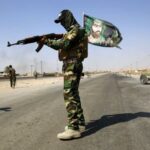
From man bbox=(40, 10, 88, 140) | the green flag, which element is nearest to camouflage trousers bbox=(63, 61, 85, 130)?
man bbox=(40, 10, 88, 140)

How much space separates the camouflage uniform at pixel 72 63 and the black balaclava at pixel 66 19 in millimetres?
69

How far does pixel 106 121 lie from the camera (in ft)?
27.8

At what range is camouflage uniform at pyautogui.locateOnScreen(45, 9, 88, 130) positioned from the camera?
6.79m

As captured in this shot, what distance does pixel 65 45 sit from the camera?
22.2 ft

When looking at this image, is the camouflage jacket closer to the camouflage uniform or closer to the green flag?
the camouflage uniform

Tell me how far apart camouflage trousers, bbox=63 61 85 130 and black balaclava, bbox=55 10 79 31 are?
71 cm

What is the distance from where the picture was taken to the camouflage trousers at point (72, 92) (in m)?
6.84

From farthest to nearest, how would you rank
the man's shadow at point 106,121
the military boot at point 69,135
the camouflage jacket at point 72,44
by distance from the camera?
the man's shadow at point 106,121 < the camouflage jacket at point 72,44 < the military boot at point 69,135

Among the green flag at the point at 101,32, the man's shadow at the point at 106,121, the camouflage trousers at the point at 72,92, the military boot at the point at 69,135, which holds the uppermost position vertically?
the green flag at the point at 101,32

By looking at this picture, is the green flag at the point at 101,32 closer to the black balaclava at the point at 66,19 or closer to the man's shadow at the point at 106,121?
the black balaclava at the point at 66,19

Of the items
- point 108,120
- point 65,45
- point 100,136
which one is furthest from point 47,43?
point 108,120

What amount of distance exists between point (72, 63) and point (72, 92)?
1.74 ft

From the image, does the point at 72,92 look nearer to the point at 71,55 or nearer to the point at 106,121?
the point at 71,55

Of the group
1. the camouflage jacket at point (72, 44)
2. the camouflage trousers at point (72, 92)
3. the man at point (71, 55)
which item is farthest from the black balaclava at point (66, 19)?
the camouflage trousers at point (72, 92)
